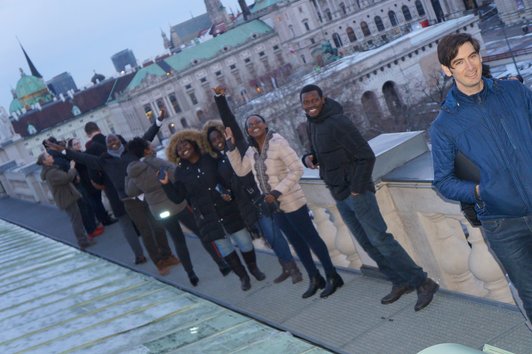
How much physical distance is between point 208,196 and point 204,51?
102 metres

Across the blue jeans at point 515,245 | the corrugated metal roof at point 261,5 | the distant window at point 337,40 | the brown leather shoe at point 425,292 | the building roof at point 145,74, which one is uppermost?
the corrugated metal roof at point 261,5

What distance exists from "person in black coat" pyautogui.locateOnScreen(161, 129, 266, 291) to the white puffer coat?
0.69m

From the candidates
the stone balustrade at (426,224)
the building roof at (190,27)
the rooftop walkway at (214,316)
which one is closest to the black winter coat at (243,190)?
the rooftop walkway at (214,316)

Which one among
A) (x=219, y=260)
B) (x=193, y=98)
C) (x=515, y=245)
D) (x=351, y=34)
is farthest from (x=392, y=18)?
(x=515, y=245)

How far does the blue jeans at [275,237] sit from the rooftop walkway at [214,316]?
26 cm

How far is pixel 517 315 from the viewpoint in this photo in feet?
13.4

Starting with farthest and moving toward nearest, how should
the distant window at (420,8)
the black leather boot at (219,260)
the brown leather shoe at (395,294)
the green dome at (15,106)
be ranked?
1. the green dome at (15,106)
2. the distant window at (420,8)
3. the black leather boot at (219,260)
4. the brown leather shoe at (395,294)

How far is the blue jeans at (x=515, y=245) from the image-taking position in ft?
11.1


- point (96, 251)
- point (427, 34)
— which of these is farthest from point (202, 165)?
point (427, 34)

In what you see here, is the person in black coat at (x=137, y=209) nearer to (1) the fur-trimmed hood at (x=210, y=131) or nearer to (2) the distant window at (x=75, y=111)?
(1) the fur-trimmed hood at (x=210, y=131)

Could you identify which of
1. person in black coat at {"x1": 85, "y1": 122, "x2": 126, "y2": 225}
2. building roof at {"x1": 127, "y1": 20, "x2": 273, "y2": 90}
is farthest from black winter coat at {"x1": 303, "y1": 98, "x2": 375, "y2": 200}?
building roof at {"x1": 127, "y1": 20, "x2": 273, "y2": 90}

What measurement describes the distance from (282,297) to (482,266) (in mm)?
2108

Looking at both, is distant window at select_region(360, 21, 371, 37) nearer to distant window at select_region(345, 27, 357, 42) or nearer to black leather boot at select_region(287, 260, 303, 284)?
distant window at select_region(345, 27, 357, 42)

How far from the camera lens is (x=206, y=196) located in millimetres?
6750
